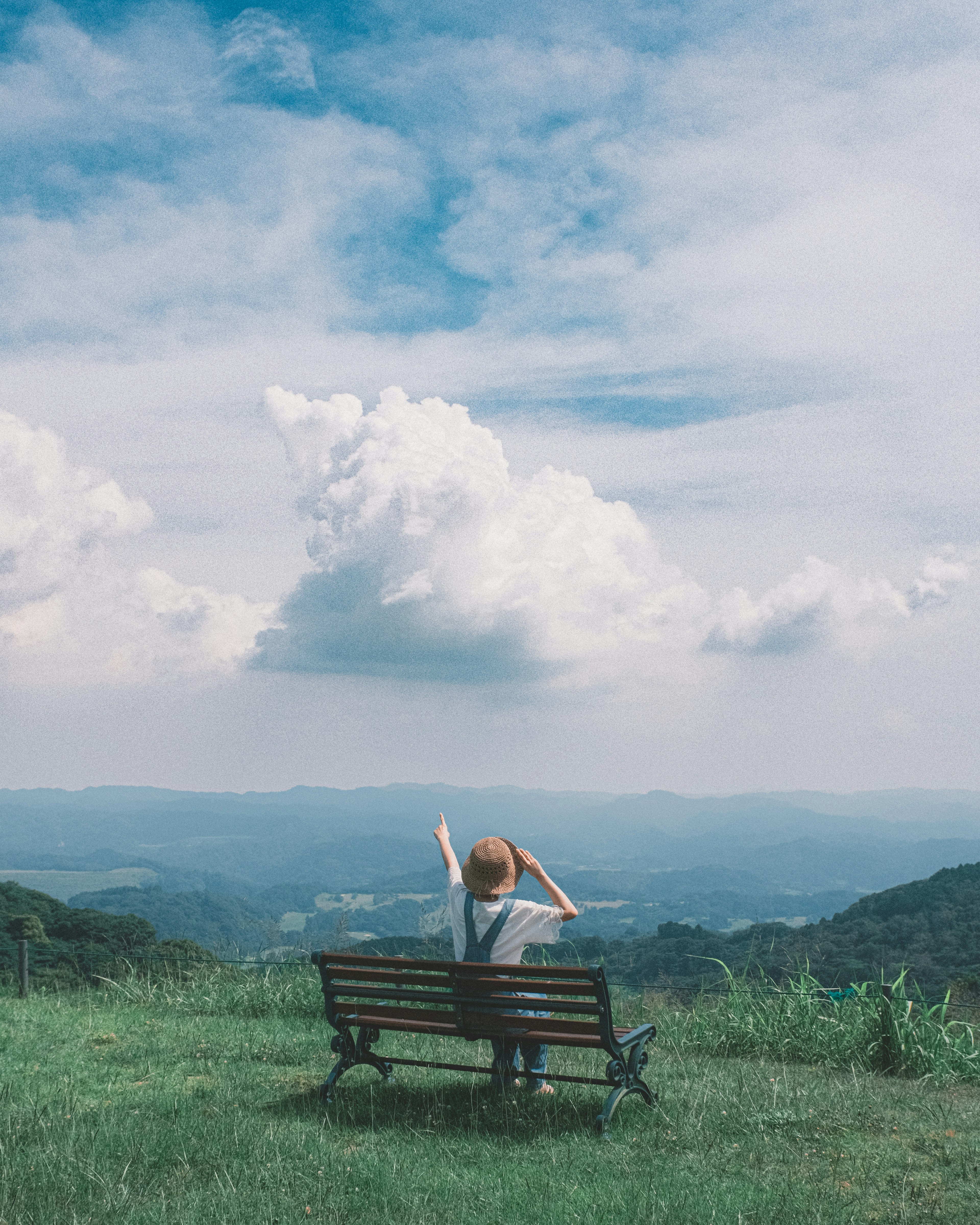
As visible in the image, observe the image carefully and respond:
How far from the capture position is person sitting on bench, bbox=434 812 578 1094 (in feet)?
18.1

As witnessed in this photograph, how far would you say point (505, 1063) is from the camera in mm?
5613

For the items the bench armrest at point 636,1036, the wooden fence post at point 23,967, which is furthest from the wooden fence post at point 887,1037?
the wooden fence post at point 23,967

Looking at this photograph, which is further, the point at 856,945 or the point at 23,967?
the point at 856,945

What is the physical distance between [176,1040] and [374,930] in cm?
17926

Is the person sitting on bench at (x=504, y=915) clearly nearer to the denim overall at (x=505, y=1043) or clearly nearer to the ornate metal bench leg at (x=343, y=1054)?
the denim overall at (x=505, y=1043)

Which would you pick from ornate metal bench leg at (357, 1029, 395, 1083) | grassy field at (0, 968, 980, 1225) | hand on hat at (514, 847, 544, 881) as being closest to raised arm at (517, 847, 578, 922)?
hand on hat at (514, 847, 544, 881)

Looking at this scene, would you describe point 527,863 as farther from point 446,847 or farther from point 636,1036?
point 636,1036

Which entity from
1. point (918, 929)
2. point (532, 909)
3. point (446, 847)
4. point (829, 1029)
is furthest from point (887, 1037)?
point (918, 929)

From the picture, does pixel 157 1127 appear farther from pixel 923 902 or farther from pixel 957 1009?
pixel 923 902

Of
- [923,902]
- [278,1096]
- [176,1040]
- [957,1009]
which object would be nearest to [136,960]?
[176,1040]

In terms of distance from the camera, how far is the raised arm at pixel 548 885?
5500 millimetres

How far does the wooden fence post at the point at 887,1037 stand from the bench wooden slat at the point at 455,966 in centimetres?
307

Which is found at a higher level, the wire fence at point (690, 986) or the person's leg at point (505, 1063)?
the person's leg at point (505, 1063)

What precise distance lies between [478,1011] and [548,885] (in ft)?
2.50
